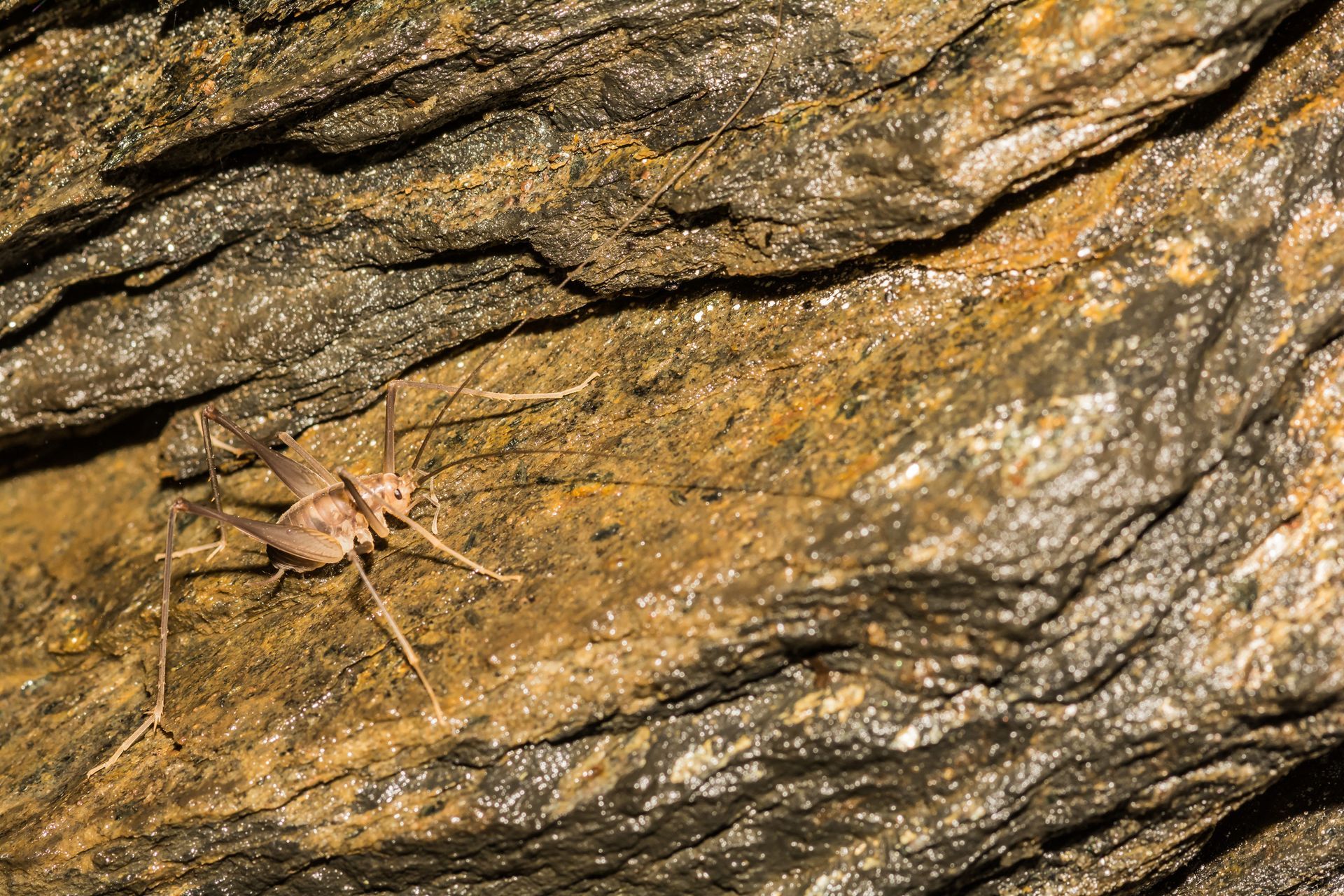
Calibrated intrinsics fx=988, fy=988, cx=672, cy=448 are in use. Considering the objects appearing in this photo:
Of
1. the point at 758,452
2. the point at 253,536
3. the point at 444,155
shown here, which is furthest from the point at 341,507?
the point at 758,452

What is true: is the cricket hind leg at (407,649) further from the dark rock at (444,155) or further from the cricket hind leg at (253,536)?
the dark rock at (444,155)

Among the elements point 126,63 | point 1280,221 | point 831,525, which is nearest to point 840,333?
point 831,525

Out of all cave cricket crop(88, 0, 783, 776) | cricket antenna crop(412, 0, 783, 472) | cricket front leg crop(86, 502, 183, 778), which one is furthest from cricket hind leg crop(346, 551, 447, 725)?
cricket front leg crop(86, 502, 183, 778)

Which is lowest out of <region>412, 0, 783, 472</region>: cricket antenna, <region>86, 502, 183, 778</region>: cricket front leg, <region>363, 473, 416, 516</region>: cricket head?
<region>86, 502, 183, 778</region>: cricket front leg

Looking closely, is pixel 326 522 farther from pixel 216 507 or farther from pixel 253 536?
pixel 216 507

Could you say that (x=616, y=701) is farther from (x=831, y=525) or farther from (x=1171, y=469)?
(x=1171, y=469)

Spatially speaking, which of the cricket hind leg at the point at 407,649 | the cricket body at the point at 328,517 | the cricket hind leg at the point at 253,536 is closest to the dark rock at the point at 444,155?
the cricket body at the point at 328,517

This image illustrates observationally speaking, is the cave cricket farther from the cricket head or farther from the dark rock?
the dark rock
